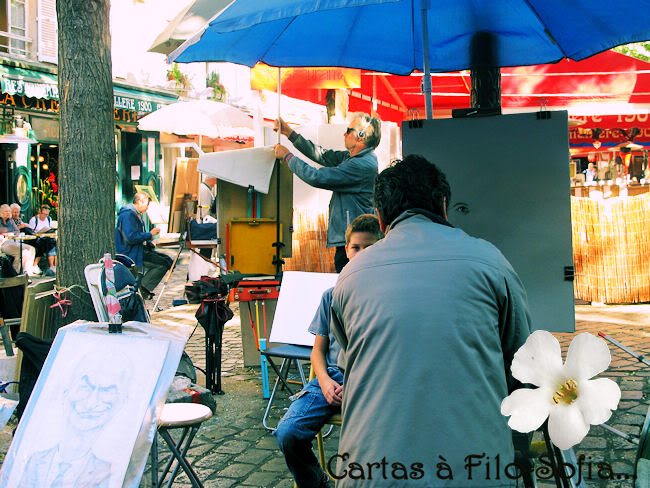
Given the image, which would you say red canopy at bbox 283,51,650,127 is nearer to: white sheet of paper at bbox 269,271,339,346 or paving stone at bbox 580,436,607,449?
white sheet of paper at bbox 269,271,339,346

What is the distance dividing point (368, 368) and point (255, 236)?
4277mm

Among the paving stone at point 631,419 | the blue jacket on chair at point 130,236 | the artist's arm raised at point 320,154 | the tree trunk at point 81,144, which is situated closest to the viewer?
the paving stone at point 631,419

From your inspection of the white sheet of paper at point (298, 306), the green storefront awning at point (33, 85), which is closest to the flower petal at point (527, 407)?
the white sheet of paper at point (298, 306)

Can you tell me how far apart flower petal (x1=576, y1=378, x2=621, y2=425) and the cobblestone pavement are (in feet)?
5.32

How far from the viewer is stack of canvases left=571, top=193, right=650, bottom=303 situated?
861 centimetres

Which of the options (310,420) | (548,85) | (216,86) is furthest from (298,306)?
(216,86)

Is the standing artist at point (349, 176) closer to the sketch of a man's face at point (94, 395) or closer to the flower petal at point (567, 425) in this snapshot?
→ the sketch of a man's face at point (94, 395)

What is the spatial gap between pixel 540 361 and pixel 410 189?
115 cm

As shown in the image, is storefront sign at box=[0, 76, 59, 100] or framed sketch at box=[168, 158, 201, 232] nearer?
framed sketch at box=[168, 158, 201, 232]

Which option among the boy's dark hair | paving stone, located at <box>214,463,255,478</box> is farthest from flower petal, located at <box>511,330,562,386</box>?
paving stone, located at <box>214,463,255,478</box>

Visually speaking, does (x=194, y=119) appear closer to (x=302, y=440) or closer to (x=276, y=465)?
(x=276, y=465)

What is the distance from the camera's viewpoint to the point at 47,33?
1903 cm

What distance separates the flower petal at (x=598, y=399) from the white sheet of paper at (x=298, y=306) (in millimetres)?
3682

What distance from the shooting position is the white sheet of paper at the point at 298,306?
4.70 m
